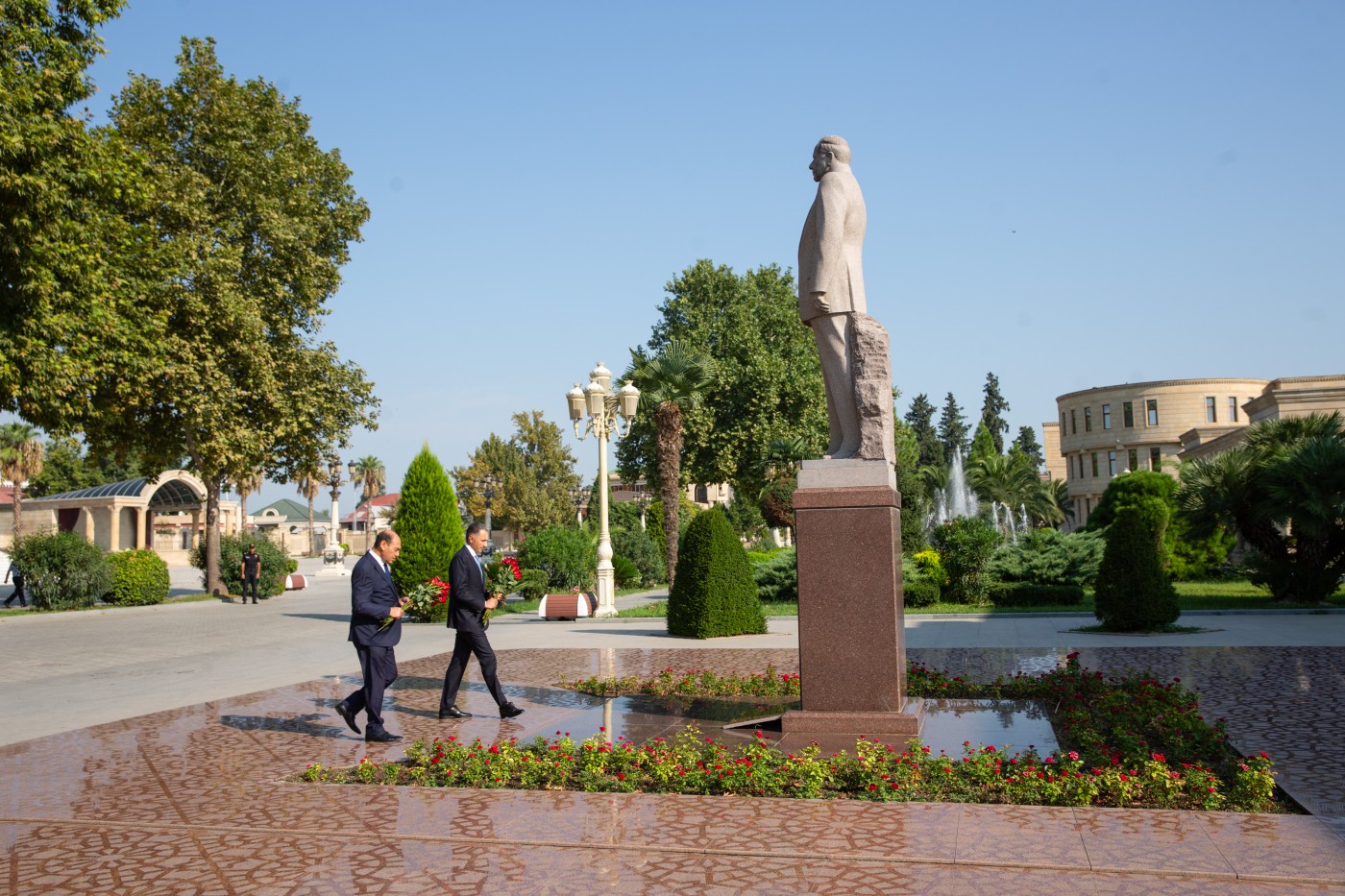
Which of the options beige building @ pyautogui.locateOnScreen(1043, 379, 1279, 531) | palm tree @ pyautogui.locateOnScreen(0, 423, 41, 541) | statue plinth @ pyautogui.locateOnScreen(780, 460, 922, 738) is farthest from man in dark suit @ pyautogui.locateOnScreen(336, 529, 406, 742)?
beige building @ pyautogui.locateOnScreen(1043, 379, 1279, 531)

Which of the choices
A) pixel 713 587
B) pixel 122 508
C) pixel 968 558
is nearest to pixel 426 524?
pixel 713 587

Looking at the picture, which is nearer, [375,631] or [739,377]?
[375,631]

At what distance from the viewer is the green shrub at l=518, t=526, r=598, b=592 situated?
27.7 m

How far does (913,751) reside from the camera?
6.35 metres

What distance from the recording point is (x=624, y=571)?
32750 millimetres

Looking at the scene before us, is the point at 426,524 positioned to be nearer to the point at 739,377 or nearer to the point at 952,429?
the point at 739,377

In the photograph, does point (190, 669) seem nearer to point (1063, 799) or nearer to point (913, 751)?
point (913, 751)

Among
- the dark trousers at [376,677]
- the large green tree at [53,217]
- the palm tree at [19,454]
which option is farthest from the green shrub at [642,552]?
the palm tree at [19,454]

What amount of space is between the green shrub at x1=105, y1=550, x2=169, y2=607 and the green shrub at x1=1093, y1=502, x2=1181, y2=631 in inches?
1021

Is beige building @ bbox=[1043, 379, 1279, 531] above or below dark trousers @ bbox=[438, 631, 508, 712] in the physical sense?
above

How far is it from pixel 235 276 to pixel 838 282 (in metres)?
26.3

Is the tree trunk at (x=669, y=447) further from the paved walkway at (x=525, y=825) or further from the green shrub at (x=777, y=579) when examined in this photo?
the paved walkway at (x=525, y=825)

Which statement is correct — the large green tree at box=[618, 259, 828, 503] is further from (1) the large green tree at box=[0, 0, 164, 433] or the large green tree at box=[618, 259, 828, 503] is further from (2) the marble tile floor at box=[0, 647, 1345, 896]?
(2) the marble tile floor at box=[0, 647, 1345, 896]

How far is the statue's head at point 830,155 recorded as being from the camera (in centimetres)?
800
